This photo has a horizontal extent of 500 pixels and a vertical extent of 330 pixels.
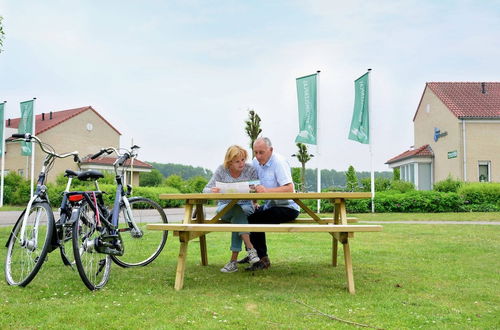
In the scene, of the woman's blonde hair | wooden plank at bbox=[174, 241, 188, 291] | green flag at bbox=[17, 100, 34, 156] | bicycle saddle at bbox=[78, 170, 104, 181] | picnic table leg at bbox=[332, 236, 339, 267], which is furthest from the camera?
green flag at bbox=[17, 100, 34, 156]

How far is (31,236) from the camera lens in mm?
4773

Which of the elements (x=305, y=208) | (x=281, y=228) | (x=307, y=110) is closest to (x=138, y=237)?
(x=305, y=208)

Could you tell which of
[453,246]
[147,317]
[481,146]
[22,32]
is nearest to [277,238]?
[453,246]

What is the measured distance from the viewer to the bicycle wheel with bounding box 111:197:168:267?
5816 mm

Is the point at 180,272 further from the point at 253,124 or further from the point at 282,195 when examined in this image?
the point at 253,124

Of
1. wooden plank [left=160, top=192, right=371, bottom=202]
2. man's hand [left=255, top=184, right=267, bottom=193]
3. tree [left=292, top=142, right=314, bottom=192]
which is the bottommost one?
wooden plank [left=160, top=192, right=371, bottom=202]

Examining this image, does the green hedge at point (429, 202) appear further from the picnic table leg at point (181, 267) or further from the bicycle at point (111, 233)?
the picnic table leg at point (181, 267)

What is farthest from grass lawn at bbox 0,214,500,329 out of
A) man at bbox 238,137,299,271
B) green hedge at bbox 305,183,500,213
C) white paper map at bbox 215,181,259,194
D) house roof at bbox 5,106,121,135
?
house roof at bbox 5,106,121,135

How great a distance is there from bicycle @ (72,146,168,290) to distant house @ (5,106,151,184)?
31.2 m

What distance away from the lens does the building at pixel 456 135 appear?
29578mm

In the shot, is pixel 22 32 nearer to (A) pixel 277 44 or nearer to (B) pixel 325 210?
(A) pixel 277 44

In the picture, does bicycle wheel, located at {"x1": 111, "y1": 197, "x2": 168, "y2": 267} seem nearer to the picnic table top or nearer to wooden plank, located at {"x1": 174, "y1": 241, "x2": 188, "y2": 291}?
wooden plank, located at {"x1": 174, "y1": 241, "x2": 188, "y2": 291}

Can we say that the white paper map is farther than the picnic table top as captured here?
Yes

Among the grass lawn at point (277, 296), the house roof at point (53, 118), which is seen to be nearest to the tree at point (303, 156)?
the house roof at point (53, 118)
